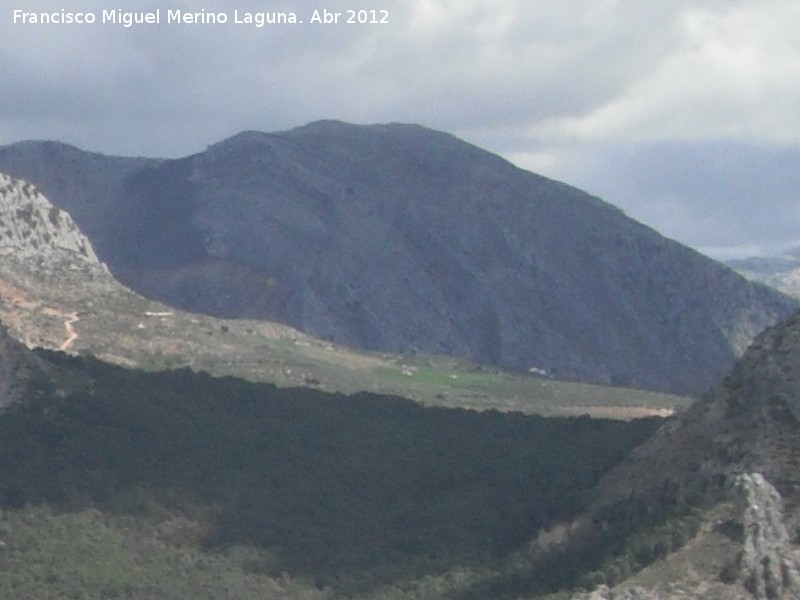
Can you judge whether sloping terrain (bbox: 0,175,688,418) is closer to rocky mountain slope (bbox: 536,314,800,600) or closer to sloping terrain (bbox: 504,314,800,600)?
rocky mountain slope (bbox: 536,314,800,600)

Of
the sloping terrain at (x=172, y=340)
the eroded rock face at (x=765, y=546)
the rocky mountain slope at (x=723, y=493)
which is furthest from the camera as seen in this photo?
the sloping terrain at (x=172, y=340)

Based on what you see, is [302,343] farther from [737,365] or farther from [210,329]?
[737,365]

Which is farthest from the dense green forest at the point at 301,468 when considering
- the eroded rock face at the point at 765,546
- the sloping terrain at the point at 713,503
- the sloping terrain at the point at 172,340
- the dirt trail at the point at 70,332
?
the eroded rock face at the point at 765,546

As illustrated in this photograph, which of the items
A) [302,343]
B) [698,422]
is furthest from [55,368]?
[302,343]

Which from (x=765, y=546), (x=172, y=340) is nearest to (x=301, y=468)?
(x=172, y=340)

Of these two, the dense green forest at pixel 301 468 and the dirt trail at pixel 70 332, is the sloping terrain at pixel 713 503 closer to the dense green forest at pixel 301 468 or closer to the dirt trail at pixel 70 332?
the dense green forest at pixel 301 468

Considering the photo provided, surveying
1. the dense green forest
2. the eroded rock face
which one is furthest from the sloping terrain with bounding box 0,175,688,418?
the eroded rock face

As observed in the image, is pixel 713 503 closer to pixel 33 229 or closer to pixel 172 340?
pixel 172 340
